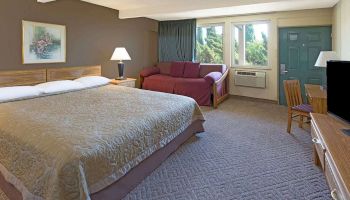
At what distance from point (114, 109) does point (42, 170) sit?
42.9 inches

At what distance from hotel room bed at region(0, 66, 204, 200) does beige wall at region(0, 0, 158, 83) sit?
122cm

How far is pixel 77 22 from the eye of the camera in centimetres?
441

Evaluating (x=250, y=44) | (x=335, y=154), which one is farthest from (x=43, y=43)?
(x=250, y=44)

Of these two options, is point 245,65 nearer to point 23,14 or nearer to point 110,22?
point 110,22

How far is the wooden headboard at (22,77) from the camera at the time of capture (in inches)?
135

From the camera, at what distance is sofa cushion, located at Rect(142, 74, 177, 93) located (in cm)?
570

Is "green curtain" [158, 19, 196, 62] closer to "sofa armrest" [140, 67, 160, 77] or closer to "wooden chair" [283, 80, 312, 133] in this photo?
"sofa armrest" [140, 67, 160, 77]

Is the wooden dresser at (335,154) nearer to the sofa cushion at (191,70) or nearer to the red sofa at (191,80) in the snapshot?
the red sofa at (191,80)

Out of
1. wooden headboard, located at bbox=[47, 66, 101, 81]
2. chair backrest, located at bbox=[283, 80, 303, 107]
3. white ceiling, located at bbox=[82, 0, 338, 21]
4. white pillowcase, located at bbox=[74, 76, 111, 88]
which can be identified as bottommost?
chair backrest, located at bbox=[283, 80, 303, 107]

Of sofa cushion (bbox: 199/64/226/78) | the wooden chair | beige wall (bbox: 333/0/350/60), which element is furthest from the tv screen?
sofa cushion (bbox: 199/64/226/78)

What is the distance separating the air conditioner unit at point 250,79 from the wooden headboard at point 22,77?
4.36 meters

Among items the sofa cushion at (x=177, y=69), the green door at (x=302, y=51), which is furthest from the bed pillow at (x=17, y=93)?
the green door at (x=302, y=51)

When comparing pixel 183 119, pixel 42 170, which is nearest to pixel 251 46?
pixel 183 119

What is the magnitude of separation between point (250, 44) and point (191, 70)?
1.63 m
